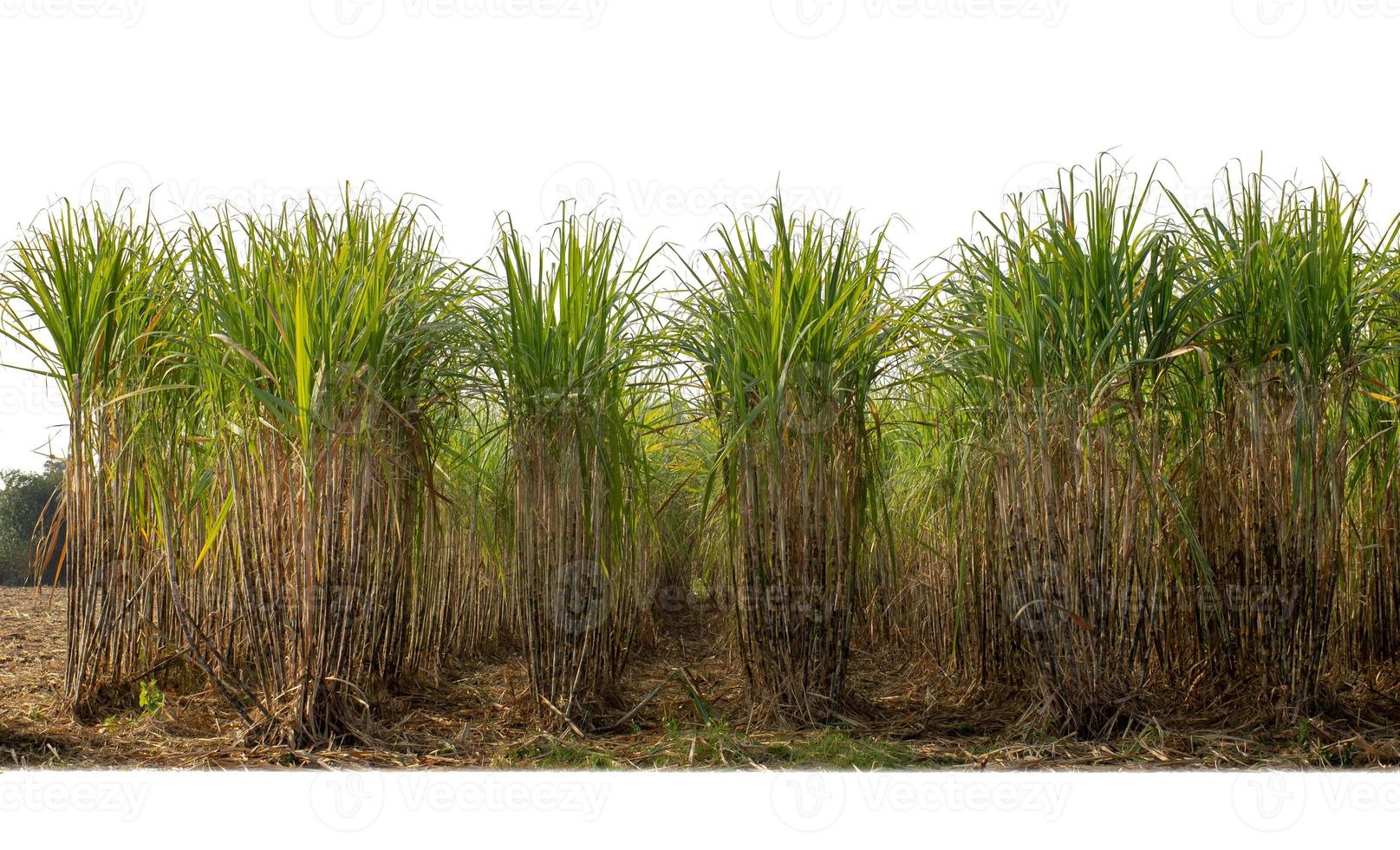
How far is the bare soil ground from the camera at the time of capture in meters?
3.35

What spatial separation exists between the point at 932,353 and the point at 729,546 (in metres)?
1.09

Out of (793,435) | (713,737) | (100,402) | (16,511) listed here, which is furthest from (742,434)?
(16,511)

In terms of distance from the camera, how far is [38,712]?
13.4 ft

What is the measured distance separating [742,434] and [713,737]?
1.00m

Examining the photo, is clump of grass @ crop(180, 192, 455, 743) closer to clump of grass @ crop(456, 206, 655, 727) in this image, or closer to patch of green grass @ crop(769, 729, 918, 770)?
clump of grass @ crop(456, 206, 655, 727)

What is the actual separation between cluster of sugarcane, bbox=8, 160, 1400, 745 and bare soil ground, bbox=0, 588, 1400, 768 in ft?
0.38

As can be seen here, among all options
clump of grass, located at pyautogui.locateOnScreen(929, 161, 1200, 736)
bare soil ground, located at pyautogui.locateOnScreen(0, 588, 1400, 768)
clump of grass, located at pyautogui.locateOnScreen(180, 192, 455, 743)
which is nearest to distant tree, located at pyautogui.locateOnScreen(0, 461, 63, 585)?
A: bare soil ground, located at pyautogui.locateOnScreen(0, 588, 1400, 768)

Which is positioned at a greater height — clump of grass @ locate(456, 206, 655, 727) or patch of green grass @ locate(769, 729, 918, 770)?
clump of grass @ locate(456, 206, 655, 727)

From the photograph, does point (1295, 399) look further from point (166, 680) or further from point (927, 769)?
point (166, 680)

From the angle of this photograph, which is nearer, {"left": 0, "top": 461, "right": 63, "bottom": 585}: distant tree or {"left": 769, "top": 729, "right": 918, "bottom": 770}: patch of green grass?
{"left": 769, "top": 729, "right": 918, "bottom": 770}: patch of green grass

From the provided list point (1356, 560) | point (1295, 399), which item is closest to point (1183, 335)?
point (1295, 399)

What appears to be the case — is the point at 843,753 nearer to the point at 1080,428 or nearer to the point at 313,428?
the point at 1080,428

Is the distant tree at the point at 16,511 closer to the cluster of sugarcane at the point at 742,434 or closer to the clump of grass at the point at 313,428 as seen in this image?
the cluster of sugarcane at the point at 742,434

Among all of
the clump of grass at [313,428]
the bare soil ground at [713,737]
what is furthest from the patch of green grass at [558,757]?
the clump of grass at [313,428]
